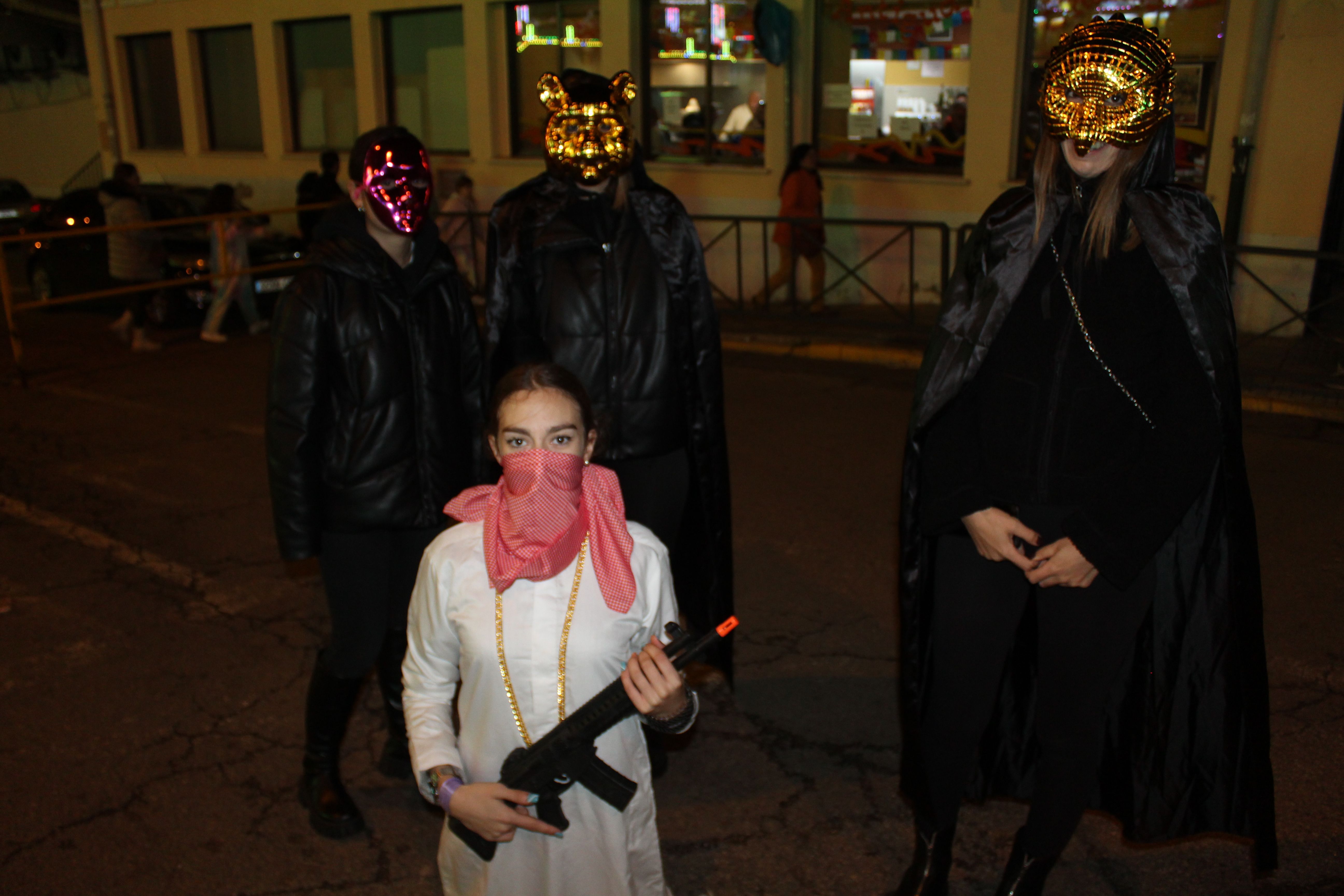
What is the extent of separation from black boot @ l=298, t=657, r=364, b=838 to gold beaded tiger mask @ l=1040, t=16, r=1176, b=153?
250 centimetres

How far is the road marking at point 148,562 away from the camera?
5266mm

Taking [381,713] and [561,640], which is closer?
[561,640]

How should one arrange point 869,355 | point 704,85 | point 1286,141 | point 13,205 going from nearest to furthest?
1. point 1286,141
2. point 869,355
3. point 704,85
4. point 13,205

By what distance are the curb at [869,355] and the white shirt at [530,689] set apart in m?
6.61

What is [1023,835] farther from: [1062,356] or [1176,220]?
[1176,220]

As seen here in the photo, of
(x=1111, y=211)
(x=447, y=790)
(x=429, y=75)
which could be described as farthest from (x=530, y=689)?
(x=429, y=75)

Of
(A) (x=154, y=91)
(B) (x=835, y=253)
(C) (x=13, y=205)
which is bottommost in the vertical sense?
(C) (x=13, y=205)

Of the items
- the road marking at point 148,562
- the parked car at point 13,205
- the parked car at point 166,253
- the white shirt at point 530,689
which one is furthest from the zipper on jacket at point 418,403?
the parked car at point 13,205

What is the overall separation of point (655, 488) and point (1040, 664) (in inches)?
56.0

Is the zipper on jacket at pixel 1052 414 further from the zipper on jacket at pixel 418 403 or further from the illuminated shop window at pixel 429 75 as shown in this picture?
the illuminated shop window at pixel 429 75

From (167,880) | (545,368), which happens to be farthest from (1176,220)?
(167,880)

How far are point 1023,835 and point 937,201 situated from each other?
10.4 m

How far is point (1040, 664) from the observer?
2.76 meters

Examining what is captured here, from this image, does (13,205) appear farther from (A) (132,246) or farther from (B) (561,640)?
(B) (561,640)
